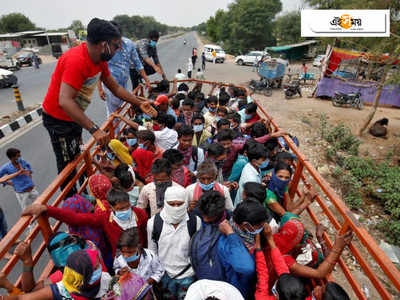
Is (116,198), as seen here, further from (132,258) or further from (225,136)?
(225,136)

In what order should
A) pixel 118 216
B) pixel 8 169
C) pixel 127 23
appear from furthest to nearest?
pixel 127 23
pixel 8 169
pixel 118 216

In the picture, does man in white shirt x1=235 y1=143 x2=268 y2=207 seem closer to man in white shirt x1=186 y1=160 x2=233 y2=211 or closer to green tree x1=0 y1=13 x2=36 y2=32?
man in white shirt x1=186 y1=160 x2=233 y2=211

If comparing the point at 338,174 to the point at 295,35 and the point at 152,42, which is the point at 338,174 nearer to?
the point at 152,42

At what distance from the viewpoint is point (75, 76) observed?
191 centimetres

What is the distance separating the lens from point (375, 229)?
18.1ft

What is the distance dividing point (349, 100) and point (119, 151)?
1418 centimetres

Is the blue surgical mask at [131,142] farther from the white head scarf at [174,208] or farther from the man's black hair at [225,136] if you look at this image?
the white head scarf at [174,208]

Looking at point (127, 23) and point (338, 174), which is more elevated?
point (127, 23)

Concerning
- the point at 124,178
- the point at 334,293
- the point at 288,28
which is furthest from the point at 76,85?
the point at 288,28

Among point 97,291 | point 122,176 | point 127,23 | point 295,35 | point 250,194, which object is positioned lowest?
point 97,291

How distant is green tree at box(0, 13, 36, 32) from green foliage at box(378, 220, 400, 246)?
271 feet

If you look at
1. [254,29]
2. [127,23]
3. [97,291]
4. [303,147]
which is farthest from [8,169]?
[127,23]

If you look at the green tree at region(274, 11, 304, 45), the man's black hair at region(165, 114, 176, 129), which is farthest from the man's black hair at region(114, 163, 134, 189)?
the green tree at region(274, 11, 304, 45)

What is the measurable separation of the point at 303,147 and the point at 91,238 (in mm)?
8335
